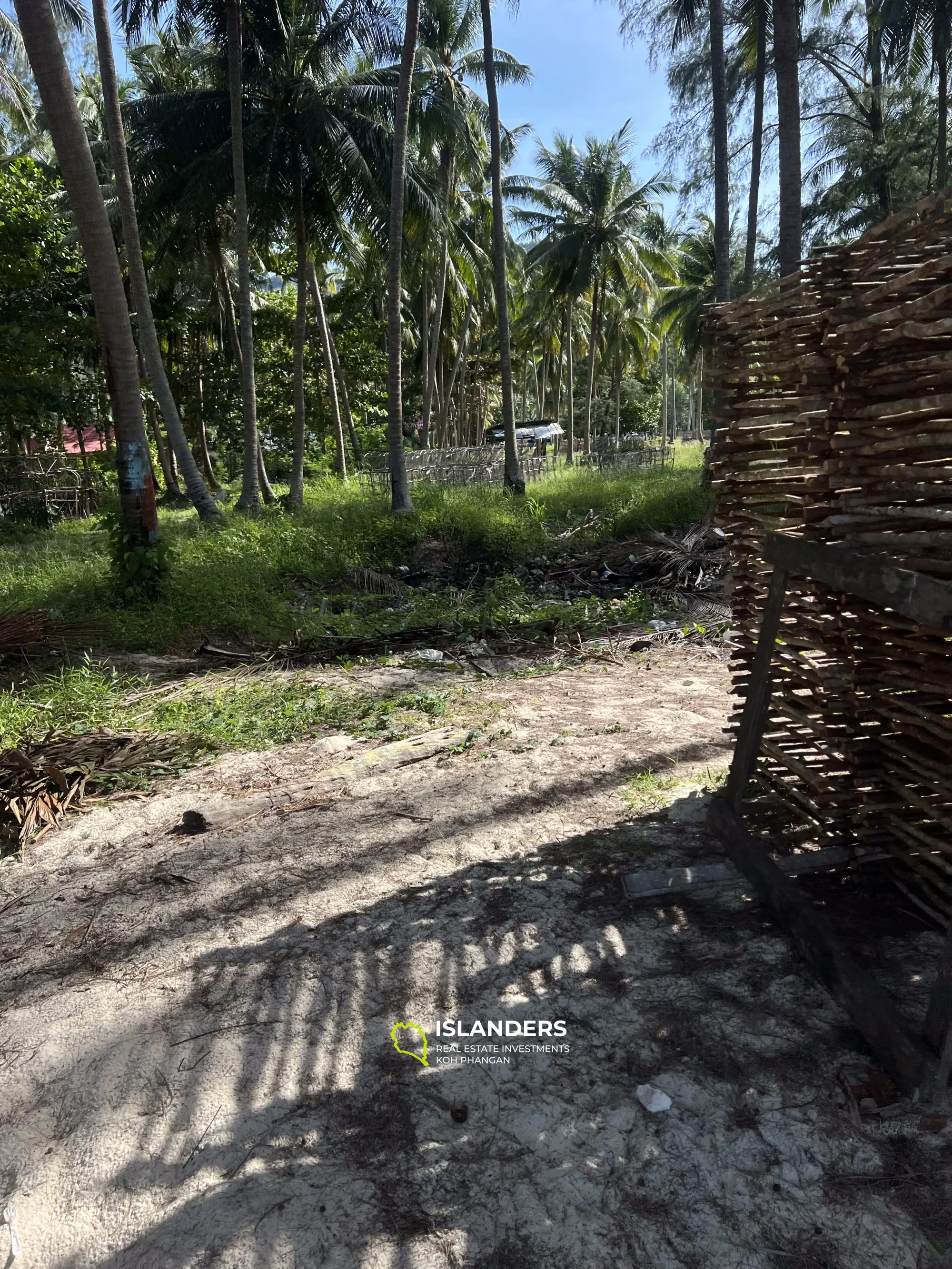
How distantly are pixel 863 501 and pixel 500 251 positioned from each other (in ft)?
53.1

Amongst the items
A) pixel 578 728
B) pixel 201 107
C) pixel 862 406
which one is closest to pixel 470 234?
pixel 201 107

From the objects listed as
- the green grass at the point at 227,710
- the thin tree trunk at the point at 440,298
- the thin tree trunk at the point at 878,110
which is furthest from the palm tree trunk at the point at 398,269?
the thin tree trunk at the point at 878,110

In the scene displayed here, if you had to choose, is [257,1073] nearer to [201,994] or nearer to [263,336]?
[201,994]

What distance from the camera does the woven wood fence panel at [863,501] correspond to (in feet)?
8.91

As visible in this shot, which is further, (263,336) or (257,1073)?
(263,336)

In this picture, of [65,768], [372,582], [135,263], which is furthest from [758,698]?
[135,263]

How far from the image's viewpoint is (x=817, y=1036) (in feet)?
8.70

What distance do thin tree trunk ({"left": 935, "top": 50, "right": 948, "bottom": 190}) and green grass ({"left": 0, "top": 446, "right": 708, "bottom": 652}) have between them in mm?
7936

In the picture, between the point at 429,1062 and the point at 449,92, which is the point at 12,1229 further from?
the point at 449,92

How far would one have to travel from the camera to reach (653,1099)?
2.46 m

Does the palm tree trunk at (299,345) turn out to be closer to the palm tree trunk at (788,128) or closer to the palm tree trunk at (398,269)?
the palm tree trunk at (398,269)

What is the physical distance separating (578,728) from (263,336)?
24.2m

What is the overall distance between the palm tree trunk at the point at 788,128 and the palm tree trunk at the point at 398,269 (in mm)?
5757

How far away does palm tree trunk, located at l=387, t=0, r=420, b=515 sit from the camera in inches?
516
